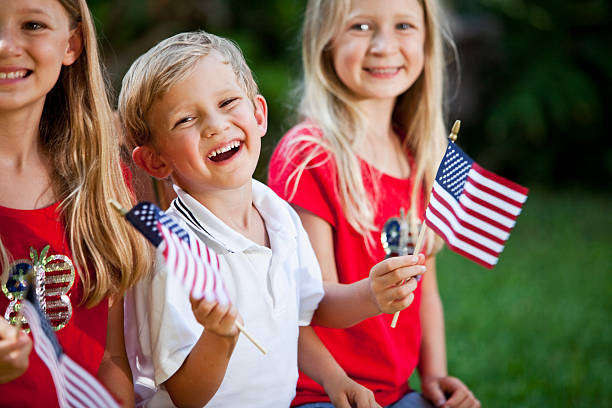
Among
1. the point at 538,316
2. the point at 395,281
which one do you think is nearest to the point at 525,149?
the point at 538,316

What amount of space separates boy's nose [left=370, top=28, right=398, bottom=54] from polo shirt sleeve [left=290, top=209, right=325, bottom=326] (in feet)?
2.32

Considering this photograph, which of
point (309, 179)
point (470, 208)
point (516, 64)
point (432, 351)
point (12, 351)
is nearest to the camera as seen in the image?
point (12, 351)

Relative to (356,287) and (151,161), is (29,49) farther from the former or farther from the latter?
(356,287)

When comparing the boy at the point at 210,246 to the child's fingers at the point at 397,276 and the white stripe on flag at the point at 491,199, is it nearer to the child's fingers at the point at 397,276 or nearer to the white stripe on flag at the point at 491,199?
the child's fingers at the point at 397,276

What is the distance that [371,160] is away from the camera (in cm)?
246

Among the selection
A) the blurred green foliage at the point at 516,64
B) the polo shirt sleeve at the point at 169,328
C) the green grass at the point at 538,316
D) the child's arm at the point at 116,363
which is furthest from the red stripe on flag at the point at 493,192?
the blurred green foliage at the point at 516,64

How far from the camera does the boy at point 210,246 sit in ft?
5.66

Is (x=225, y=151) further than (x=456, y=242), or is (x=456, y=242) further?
(x=456, y=242)

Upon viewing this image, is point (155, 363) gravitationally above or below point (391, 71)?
below

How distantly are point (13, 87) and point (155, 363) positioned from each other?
0.72 meters

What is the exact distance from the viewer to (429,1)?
8.39 feet

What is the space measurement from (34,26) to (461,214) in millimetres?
1192

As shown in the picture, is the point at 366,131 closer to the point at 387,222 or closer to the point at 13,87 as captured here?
the point at 387,222

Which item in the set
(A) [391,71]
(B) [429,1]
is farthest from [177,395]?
(B) [429,1]
